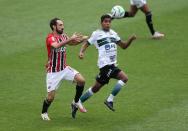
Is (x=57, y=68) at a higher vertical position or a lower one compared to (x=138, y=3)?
lower

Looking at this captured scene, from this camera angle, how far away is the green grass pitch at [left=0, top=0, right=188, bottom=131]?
13.6m

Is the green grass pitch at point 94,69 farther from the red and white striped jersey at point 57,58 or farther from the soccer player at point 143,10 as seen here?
the red and white striped jersey at point 57,58

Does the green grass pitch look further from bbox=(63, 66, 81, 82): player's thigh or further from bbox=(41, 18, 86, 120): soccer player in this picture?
bbox=(63, 66, 81, 82): player's thigh

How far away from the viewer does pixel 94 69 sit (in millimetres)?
18609

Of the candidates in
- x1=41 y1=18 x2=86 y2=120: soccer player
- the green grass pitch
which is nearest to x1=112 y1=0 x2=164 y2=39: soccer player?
the green grass pitch

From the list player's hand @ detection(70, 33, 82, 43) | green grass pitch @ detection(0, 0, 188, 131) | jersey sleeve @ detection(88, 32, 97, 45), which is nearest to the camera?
player's hand @ detection(70, 33, 82, 43)

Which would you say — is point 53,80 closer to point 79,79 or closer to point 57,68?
point 57,68

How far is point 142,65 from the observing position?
61.6 ft

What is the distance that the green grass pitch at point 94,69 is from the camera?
1358cm

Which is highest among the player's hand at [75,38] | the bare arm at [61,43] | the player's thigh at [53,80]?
the player's hand at [75,38]

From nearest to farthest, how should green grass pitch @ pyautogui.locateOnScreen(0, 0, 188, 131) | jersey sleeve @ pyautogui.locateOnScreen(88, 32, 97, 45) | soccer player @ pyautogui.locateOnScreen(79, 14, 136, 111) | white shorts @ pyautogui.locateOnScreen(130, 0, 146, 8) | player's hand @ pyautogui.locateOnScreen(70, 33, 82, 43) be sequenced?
player's hand @ pyautogui.locateOnScreen(70, 33, 82, 43)
green grass pitch @ pyautogui.locateOnScreen(0, 0, 188, 131)
soccer player @ pyautogui.locateOnScreen(79, 14, 136, 111)
jersey sleeve @ pyautogui.locateOnScreen(88, 32, 97, 45)
white shorts @ pyautogui.locateOnScreen(130, 0, 146, 8)

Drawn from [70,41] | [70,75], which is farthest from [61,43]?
[70,75]

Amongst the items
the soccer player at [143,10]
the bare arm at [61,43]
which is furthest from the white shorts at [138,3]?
the bare arm at [61,43]

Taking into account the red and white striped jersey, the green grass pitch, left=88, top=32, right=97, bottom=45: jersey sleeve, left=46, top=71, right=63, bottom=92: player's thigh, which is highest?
left=88, top=32, right=97, bottom=45: jersey sleeve
